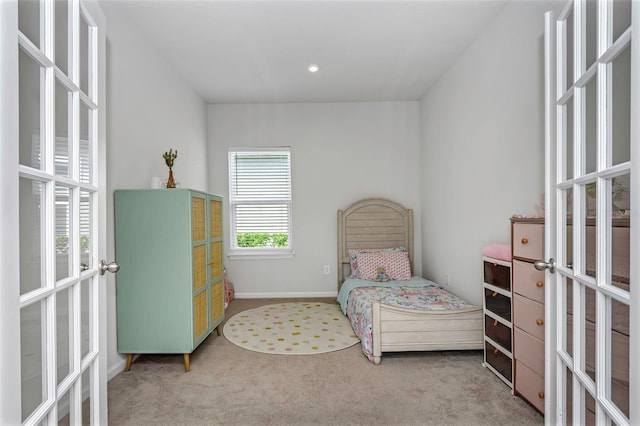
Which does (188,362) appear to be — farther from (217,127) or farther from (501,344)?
(217,127)

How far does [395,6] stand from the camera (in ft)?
8.21

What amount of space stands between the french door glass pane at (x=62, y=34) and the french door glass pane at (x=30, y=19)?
0.11 meters

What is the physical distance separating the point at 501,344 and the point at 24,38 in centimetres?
269

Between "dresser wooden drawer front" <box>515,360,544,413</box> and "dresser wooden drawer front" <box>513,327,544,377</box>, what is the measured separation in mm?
33

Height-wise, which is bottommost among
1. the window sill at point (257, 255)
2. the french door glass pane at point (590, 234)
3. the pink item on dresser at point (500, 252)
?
the window sill at point (257, 255)

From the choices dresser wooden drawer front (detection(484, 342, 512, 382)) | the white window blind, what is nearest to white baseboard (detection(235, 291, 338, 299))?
dresser wooden drawer front (detection(484, 342, 512, 382))

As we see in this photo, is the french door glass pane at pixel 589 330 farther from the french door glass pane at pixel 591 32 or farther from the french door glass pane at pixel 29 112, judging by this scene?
the french door glass pane at pixel 29 112

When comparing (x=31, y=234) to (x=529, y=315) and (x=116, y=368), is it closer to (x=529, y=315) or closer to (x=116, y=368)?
(x=116, y=368)

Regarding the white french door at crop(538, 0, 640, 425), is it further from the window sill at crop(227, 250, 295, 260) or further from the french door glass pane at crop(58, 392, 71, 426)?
the window sill at crop(227, 250, 295, 260)

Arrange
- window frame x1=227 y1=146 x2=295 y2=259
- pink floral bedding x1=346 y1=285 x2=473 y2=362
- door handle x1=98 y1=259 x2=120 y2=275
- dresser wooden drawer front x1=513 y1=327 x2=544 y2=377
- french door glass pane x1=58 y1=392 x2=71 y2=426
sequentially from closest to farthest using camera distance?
1. french door glass pane x1=58 y1=392 x2=71 y2=426
2. door handle x1=98 y1=259 x2=120 y2=275
3. dresser wooden drawer front x1=513 y1=327 x2=544 y2=377
4. pink floral bedding x1=346 y1=285 x2=473 y2=362
5. window frame x1=227 y1=146 x2=295 y2=259

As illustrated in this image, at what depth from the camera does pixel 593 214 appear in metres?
1.14

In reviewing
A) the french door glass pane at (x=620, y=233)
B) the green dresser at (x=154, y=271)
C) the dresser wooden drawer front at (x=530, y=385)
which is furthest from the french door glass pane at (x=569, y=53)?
the green dresser at (x=154, y=271)

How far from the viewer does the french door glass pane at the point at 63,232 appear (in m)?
1.08

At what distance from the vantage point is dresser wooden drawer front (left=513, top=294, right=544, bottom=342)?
182 centimetres
